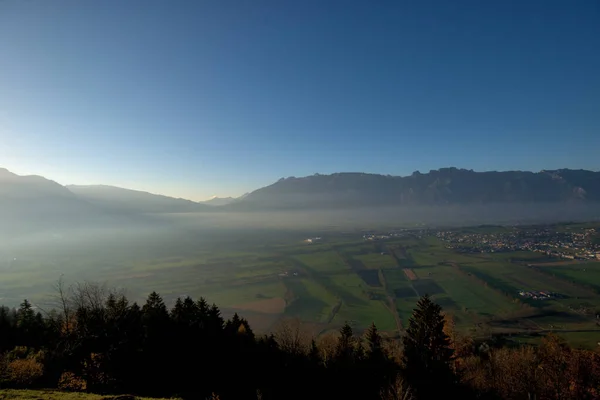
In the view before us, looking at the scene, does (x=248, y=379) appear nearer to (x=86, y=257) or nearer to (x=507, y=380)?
(x=507, y=380)

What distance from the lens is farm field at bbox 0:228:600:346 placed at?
6569 cm

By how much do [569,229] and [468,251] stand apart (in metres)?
110

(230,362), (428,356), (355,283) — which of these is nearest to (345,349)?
(428,356)

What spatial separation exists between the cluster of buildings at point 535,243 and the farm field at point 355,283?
40.0ft

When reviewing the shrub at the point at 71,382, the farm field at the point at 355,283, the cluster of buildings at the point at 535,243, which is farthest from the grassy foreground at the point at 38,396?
the cluster of buildings at the point at 535,243

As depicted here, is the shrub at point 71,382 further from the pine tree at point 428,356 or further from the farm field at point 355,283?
the farm field at point 355,283

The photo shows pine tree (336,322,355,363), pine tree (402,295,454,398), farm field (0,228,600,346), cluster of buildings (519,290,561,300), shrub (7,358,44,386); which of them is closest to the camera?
shrub (7,358,44,386)

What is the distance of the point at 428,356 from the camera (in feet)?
96.0

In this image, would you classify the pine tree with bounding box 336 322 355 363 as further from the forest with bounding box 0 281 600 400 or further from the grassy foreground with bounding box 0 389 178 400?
the grassy foreground with bounding box 0 389 178 400

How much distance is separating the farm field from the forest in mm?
30746

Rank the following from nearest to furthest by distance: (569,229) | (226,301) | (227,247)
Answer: (226,301), (227,247), (569,229)

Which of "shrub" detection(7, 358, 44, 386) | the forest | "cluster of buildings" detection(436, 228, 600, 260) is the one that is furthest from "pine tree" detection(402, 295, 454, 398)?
"cluster of buildings" detection(436, 228, 600, 260)

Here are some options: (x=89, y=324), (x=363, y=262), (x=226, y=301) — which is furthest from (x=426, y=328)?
(x=363, y=262)

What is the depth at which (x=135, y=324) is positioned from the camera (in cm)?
2759
